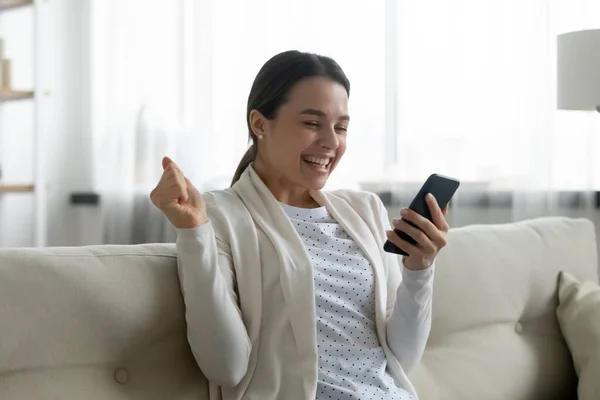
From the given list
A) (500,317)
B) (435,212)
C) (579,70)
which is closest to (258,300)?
(435,212)

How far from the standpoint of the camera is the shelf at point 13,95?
349cm

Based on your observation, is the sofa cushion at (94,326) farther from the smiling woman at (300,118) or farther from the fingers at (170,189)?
the smiling woman at (300,118)

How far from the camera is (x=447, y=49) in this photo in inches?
134

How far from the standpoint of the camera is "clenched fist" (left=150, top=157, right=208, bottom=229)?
1.32 m

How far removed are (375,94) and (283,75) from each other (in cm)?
190

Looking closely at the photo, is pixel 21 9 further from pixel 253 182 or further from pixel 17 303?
pixel 17 303

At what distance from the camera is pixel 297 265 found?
4.95 ft

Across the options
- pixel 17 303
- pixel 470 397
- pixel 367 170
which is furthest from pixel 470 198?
pixel 17 303

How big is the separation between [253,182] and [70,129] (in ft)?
7.34

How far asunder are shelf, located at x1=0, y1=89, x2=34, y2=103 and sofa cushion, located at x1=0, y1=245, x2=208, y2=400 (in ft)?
7.50

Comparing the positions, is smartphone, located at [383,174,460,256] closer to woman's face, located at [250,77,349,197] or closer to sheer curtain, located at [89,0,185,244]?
woman's face, located at [250,77,349,197]

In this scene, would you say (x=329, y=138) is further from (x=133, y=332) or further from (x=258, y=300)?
(x=133, y=332)

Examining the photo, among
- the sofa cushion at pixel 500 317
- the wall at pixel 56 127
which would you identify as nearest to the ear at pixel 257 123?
the sofa cushion at pixel 500 317

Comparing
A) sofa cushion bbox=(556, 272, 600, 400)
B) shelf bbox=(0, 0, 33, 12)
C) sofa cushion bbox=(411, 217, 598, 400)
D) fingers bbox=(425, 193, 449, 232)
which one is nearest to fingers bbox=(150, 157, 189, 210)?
fingers bbox=(425, 193, 449, 232)
